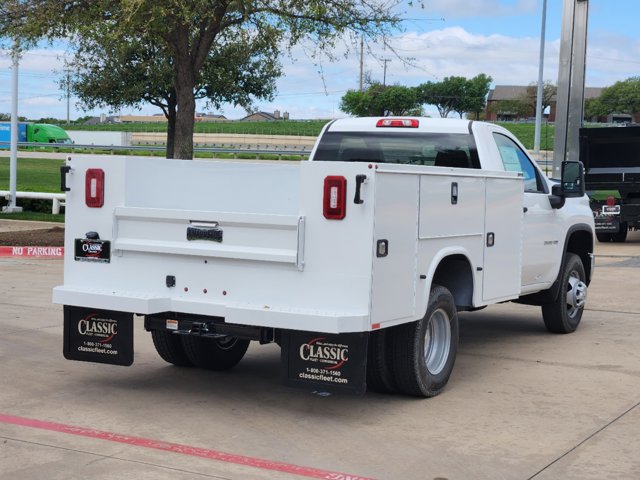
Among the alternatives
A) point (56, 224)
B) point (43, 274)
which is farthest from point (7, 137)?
point (43, 274)

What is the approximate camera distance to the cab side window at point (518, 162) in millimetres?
9375

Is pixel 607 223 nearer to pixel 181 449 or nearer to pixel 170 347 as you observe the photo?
pixel 170 347

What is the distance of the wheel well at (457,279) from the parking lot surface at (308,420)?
2.39 ft

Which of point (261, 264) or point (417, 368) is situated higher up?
point (261, 264)

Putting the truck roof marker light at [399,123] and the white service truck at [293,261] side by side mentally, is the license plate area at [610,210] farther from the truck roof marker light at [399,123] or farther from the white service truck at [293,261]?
the white service truck at [293,261]

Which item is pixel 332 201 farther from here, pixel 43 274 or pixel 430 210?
pixel 43 274

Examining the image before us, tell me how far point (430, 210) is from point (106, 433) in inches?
107

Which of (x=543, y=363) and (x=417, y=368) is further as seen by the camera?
(x=543, y=363)

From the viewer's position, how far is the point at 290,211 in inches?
268

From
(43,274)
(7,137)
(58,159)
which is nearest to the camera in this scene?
(43,274)

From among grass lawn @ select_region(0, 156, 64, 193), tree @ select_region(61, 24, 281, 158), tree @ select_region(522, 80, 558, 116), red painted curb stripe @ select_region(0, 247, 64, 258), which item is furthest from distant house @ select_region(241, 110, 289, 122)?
red painted curb stripe @ select_region(0, 247, 64, 258)

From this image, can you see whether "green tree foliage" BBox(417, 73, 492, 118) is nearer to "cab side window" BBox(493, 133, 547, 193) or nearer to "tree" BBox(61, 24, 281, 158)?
"tree" BBox(61, 24, 281, 158)

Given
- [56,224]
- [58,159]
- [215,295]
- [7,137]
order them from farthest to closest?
[7,137] < [58,159] < [56,224] < [215,295]

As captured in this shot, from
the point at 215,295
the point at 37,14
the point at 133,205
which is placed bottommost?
the point at 215,295
